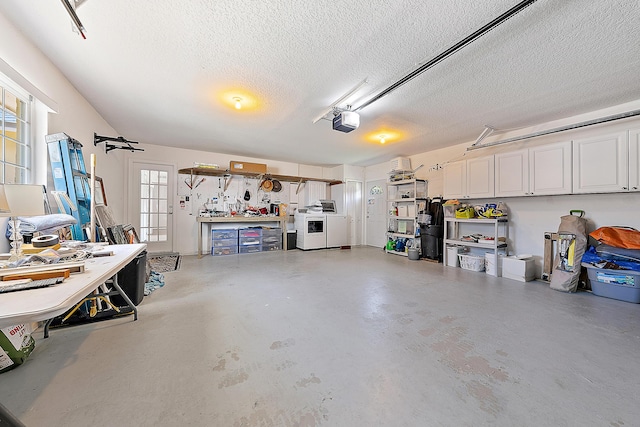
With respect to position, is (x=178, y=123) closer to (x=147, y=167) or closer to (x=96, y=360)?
(x=147, y=167)

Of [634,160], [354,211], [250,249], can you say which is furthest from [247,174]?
[634,160]

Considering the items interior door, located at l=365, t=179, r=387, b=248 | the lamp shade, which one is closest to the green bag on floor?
the lamp shade

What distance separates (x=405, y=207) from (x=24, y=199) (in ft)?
19.8

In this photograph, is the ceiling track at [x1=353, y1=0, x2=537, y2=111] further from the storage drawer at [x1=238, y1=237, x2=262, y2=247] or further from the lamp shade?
the storage drawer at [x1=238, y1=237, x2=262, y2=247]

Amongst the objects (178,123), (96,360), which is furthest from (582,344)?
(178,123)

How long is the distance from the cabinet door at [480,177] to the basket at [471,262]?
3.74ft

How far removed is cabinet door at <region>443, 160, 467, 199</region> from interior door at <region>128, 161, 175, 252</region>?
6.23 metres

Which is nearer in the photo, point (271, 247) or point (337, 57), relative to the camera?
point (337, 57)

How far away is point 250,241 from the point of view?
5965 mm

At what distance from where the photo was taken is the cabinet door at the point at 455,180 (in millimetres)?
4602

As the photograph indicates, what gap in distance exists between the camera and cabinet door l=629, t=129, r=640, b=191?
285 centimetres

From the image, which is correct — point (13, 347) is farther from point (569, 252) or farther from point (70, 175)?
point (569, 252)

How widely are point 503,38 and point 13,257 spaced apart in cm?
384

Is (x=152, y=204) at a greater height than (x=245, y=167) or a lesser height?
lesser
